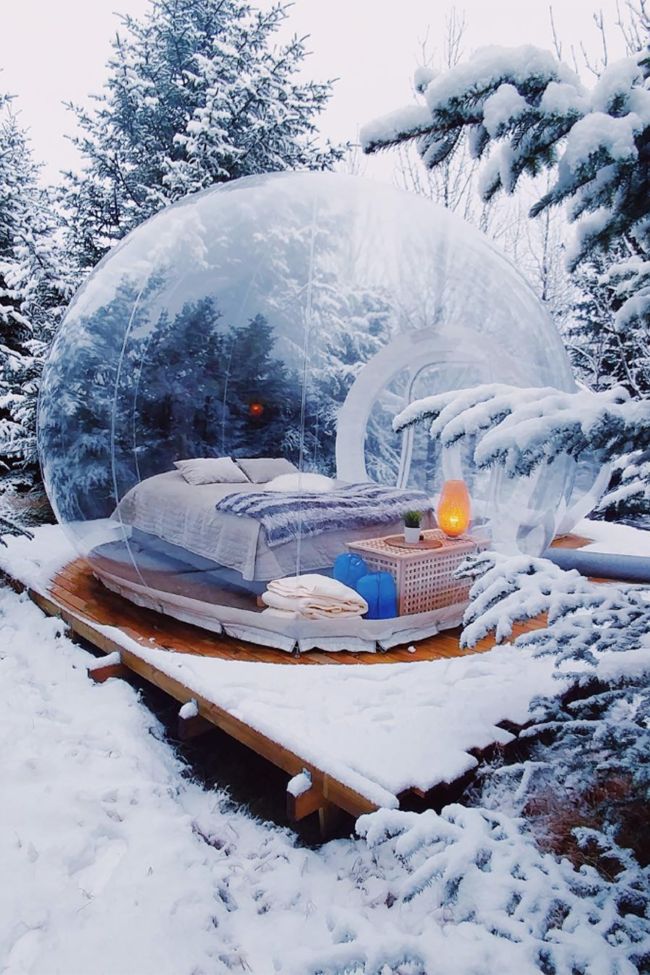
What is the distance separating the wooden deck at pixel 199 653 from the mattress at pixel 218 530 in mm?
418

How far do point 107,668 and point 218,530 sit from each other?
884 mm

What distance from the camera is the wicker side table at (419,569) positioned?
3.46m

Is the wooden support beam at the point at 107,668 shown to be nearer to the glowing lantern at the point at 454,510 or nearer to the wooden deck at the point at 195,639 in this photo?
the wooden deck at the point at 195,639

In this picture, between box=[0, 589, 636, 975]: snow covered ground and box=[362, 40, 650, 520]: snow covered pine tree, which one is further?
box=[0, 589, 636, 975]: snow covered ground

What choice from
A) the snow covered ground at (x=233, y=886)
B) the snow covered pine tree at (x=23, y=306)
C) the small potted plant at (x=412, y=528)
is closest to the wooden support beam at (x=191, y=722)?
the snow covered ground at (x=233, y=886)

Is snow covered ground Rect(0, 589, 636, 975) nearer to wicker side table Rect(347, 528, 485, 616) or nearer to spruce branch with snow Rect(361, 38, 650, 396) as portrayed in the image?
spruce branch with snow Rect(361, 38, 650, 396)

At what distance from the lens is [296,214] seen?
367cm

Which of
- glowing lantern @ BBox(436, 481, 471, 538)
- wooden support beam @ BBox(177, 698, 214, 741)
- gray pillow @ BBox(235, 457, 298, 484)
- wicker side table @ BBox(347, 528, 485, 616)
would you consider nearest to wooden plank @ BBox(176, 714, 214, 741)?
wooden support beam @ BBox(177, 698, 214, 741)

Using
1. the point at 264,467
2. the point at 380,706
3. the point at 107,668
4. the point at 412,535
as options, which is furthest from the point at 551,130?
the point at 107,668

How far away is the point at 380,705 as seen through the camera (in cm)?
271

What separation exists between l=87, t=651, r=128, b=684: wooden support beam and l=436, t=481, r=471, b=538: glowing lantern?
196 centimetres

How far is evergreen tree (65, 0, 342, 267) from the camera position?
7.10 metres

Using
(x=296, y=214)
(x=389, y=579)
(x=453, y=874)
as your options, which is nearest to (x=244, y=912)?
(x=453, y=874)

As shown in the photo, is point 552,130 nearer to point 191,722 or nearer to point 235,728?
point 235,728
